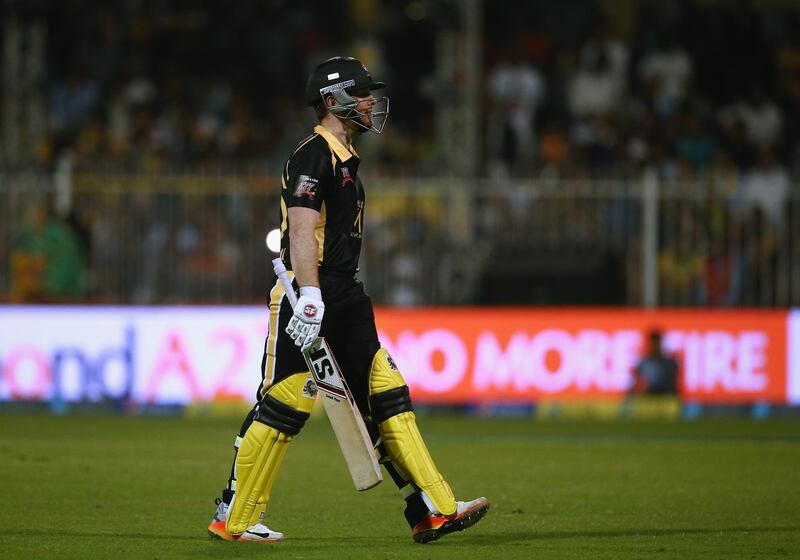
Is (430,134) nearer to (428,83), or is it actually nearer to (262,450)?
(428,83)

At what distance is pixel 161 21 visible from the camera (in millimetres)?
24953

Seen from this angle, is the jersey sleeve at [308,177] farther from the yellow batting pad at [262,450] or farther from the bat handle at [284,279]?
the yellow batting pad at [262,450]

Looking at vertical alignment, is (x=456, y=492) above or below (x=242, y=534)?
below

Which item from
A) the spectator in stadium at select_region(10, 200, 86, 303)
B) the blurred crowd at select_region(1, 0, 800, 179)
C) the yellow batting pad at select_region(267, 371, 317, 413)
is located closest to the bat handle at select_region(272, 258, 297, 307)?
the yellow batting pad at select_region(267, 371, 317, 413)

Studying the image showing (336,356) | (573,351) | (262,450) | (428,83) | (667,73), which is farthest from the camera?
(428,83)

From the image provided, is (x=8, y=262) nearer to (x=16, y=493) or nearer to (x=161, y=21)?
(x=161, y=21)

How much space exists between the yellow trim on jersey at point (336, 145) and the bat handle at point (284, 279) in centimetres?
63

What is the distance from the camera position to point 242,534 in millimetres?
8133

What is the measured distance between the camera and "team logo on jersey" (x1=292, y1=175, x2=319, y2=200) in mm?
7895

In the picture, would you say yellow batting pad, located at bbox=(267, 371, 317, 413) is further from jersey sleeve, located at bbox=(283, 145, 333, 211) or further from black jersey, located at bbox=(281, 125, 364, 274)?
jersey sleeve, located at bbox=(283, 145, 333, 211)

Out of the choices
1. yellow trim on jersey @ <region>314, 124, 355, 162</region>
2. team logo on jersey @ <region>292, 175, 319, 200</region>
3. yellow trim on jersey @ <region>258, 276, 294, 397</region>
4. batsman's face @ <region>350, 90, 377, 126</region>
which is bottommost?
yellow trim on jersey @ <region>258, 276, 294, 397</region>

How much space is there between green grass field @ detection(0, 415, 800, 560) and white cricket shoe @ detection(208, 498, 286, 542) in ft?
0.26

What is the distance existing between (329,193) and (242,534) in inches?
71.5

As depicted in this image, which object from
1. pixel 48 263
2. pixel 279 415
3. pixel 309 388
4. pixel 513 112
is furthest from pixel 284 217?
pixel 513 112
